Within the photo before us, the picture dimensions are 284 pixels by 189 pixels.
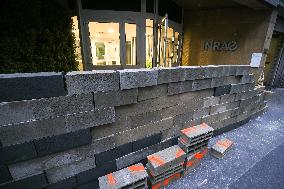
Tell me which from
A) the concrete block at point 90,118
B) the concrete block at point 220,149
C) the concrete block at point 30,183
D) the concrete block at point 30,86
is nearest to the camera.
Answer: the concrete block at point 30,86

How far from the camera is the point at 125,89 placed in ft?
8.16

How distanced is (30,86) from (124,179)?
1696 millimetres

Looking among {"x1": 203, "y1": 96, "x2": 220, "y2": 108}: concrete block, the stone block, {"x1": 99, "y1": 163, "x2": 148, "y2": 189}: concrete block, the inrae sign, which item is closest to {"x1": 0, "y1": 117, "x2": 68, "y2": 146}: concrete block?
{"x1": 99, "y1": 163, "x2": 148, "y2": 189}: concrete block

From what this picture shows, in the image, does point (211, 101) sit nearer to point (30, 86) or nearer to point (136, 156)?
point (136, 156)

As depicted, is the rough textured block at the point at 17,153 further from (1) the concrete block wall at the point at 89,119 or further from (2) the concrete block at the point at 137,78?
(2) the concrete block at the point at 137,78

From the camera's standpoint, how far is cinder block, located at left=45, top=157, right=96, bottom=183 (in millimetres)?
2314

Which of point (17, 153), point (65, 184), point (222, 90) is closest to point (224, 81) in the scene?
point (222, 90)

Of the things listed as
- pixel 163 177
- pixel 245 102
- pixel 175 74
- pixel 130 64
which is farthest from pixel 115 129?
pixel 130 64

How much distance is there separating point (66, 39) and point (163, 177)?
5012 mm

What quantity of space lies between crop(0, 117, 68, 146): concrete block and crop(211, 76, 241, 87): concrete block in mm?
3024

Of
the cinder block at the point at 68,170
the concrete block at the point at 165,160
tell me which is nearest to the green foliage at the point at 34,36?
the cinder block at the point at 68,170

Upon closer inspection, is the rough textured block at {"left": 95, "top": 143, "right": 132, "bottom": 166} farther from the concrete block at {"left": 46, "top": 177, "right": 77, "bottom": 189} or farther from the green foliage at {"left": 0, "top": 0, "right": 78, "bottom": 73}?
the green foliage at {"left": 0, "top": 0, "right": 78, "bottom": 73}

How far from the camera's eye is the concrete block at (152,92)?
106 inches

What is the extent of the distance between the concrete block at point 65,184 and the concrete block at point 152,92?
1546 millimetres
